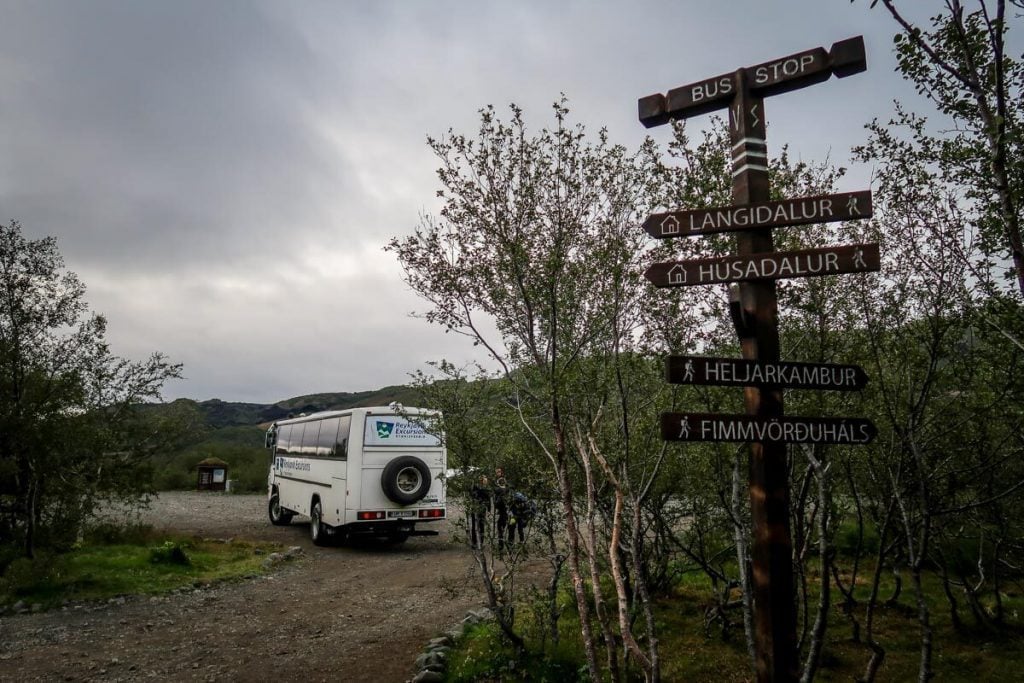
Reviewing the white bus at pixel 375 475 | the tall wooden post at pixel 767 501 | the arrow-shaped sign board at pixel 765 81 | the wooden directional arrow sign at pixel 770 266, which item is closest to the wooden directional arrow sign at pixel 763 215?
the tall wooden post at pixel 767 501

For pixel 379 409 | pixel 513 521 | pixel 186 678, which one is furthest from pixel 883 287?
pixel 379 409

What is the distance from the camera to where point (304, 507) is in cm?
1778

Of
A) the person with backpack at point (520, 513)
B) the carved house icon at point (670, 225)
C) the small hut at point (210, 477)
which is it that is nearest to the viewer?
the carved house icon at point (670, 225)

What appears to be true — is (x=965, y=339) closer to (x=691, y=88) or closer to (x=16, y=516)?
(x=691, y=88)

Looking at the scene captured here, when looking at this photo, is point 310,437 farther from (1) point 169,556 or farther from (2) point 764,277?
(2) point 764,277

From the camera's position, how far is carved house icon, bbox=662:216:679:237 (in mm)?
4379

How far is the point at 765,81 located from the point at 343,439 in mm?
13034

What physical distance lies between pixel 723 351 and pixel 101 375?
13923 millimetres

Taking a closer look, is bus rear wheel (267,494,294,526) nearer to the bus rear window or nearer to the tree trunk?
the bus rear window

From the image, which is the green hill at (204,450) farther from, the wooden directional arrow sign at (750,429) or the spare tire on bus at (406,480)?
the wooden directional arrow sign at (750,429)

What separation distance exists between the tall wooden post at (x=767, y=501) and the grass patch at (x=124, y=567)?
11.1 metres

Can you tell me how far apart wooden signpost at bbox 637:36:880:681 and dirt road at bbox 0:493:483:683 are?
→ 4776 mm

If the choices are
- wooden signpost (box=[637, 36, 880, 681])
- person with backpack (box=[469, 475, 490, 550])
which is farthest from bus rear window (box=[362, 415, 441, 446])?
wooden signpost (box=[637, 36, 880, 681])

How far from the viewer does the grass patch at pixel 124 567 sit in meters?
10.8
